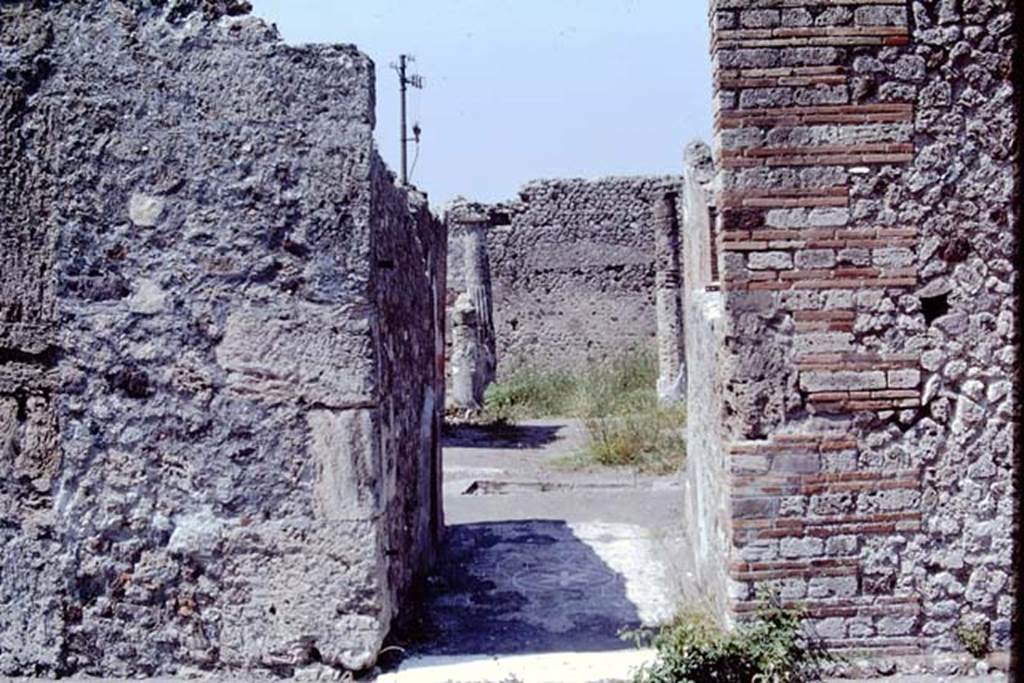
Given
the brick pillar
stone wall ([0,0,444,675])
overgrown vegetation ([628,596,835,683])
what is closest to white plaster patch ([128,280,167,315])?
stone wall ([0,0,444,675])

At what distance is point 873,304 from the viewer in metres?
4.36

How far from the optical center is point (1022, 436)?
13.6 feet

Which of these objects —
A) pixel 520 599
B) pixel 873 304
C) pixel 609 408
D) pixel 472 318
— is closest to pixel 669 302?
pixel 609 408

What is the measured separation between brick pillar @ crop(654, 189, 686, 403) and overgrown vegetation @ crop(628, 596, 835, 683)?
11.2 m

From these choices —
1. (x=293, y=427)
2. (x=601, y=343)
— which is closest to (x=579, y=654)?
(x=293, y=427)

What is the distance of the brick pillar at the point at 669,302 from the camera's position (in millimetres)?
15742

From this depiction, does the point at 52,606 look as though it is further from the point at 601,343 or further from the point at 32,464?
the point at 601,343

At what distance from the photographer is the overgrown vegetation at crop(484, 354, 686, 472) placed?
10.7 metres

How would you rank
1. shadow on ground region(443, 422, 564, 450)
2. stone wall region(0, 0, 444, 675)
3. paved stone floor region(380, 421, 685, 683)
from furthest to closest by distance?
shadow on ground region(443, 422, 564, 450)
paved stone floor region(380, 421, 685, 683)
stone wall region(0, 0, 444, 675)

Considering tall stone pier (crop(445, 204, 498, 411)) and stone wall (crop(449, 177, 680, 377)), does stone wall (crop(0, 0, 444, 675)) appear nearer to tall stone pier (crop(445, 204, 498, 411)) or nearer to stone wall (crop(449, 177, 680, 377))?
tall stone pier (crop(445, 204, 498, 411))

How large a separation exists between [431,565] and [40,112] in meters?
3.26

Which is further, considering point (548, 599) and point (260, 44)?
point (548, 599)

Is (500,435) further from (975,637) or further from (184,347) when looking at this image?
(975,637)

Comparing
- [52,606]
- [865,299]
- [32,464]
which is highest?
[865,299]
